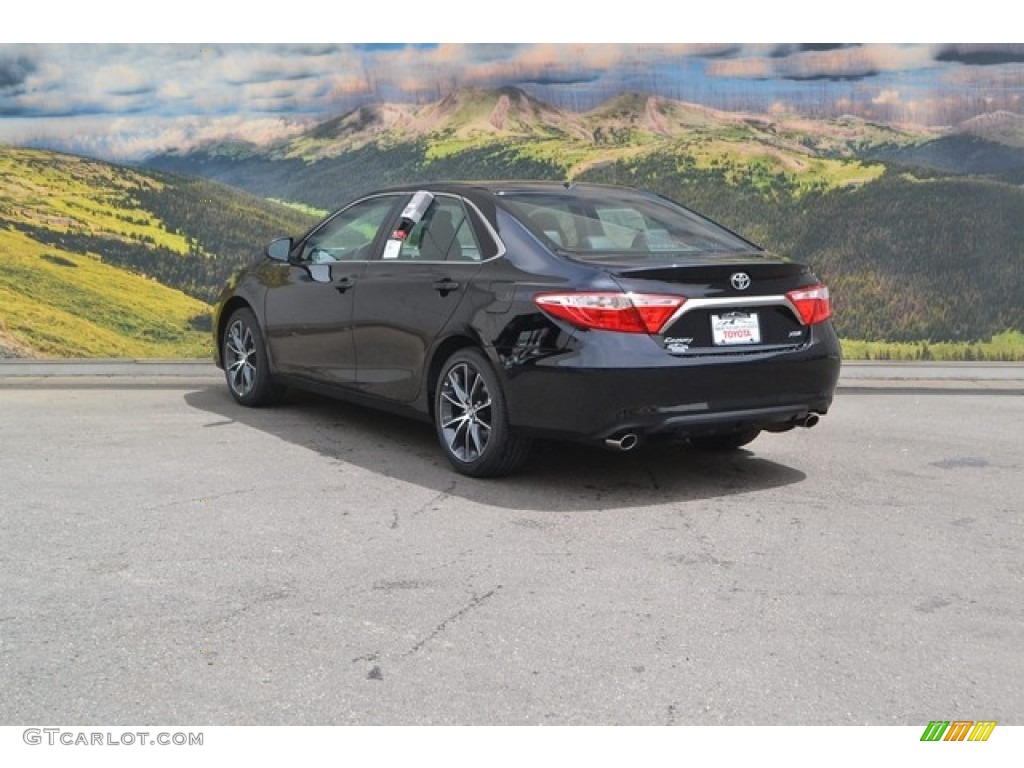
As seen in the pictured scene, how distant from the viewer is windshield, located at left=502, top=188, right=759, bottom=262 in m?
6.40

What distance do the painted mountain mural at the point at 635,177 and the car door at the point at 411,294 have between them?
5417 millimetres

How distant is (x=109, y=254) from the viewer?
12.4 m

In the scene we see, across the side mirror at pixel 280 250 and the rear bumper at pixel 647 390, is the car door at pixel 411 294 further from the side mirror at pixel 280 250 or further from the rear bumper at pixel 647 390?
the side mirror at pixel 280 250

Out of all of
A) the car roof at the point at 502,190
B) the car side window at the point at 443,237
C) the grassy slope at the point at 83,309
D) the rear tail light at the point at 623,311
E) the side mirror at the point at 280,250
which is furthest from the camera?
the grassy slope at the point at 83,309

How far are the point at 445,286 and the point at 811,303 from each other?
6.30 feet

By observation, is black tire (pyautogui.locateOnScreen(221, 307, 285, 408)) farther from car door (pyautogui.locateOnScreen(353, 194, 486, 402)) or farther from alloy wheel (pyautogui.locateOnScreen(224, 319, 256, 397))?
car door (pyautogui.locateOnScreen(353, 194, 486, 402))

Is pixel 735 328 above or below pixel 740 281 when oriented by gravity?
below

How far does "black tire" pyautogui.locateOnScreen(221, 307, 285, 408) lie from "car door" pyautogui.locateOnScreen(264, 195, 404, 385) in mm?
192

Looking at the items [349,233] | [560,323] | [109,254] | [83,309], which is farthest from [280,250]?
[109,254]

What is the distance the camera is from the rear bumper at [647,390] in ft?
19.1

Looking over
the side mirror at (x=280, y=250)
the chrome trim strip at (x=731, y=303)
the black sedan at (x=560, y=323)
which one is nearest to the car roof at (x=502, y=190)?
the black sedan at (x=560, y=323)

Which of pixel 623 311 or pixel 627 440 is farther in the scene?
pixel 627 440

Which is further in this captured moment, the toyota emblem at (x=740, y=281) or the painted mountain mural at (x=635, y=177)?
the painted mountain mural at (x=635, y=177)
